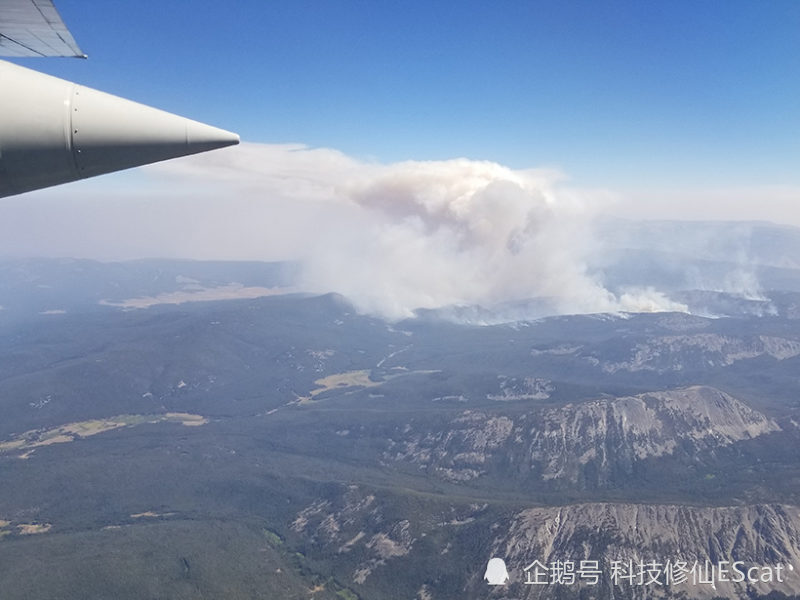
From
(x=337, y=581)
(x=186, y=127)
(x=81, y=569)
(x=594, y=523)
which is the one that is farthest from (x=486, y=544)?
(x=186, y=127)

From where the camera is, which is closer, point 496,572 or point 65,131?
point 65,131

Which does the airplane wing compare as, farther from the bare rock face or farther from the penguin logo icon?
the penguin logo icon

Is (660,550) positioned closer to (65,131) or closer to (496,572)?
(496,572)

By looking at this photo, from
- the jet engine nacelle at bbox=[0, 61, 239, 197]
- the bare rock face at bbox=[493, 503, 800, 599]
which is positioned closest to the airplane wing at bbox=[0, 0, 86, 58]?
the jet engine nacelle at bbox=[0, 61, 239, 197]

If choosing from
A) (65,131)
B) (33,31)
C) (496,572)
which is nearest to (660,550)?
(496,572)

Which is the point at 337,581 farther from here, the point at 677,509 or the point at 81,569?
the point at 677,509
